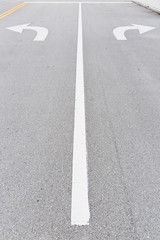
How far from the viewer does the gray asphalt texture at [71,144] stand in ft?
7.97

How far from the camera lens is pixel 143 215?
2494 millimetres

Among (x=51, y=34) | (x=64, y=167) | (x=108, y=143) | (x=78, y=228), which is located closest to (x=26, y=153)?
(x=64, y=167)

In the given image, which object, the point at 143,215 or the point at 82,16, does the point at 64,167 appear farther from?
the point at 82,16

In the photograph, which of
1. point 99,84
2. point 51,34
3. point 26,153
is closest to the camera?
point 26,153

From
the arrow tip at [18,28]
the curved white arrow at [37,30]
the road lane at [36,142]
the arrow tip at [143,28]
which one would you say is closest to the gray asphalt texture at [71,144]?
the road lane at [36,142]

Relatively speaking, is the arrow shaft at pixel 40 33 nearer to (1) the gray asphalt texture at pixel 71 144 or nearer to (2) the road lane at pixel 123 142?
(1) the gray asphalt texture at pixel 71 144

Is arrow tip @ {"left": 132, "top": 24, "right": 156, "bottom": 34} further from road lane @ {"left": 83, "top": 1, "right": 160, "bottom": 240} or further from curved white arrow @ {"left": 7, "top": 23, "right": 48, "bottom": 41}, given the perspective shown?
curved white arrow @ {"left": 7, "top": 23, "right": 48, "bottom": 41}

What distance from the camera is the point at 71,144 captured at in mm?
3539

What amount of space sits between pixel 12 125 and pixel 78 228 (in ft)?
6.91

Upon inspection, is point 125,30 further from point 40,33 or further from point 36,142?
point 36,142

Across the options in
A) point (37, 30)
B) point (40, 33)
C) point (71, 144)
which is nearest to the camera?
point (71, 144)

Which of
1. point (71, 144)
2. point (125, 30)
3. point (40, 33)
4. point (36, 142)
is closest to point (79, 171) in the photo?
point (71, 144)

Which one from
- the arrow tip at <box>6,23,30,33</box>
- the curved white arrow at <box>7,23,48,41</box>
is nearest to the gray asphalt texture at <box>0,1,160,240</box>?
the curved white arrow at <box>7,23,48,41</box>

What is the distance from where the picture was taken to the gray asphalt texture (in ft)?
7.97
